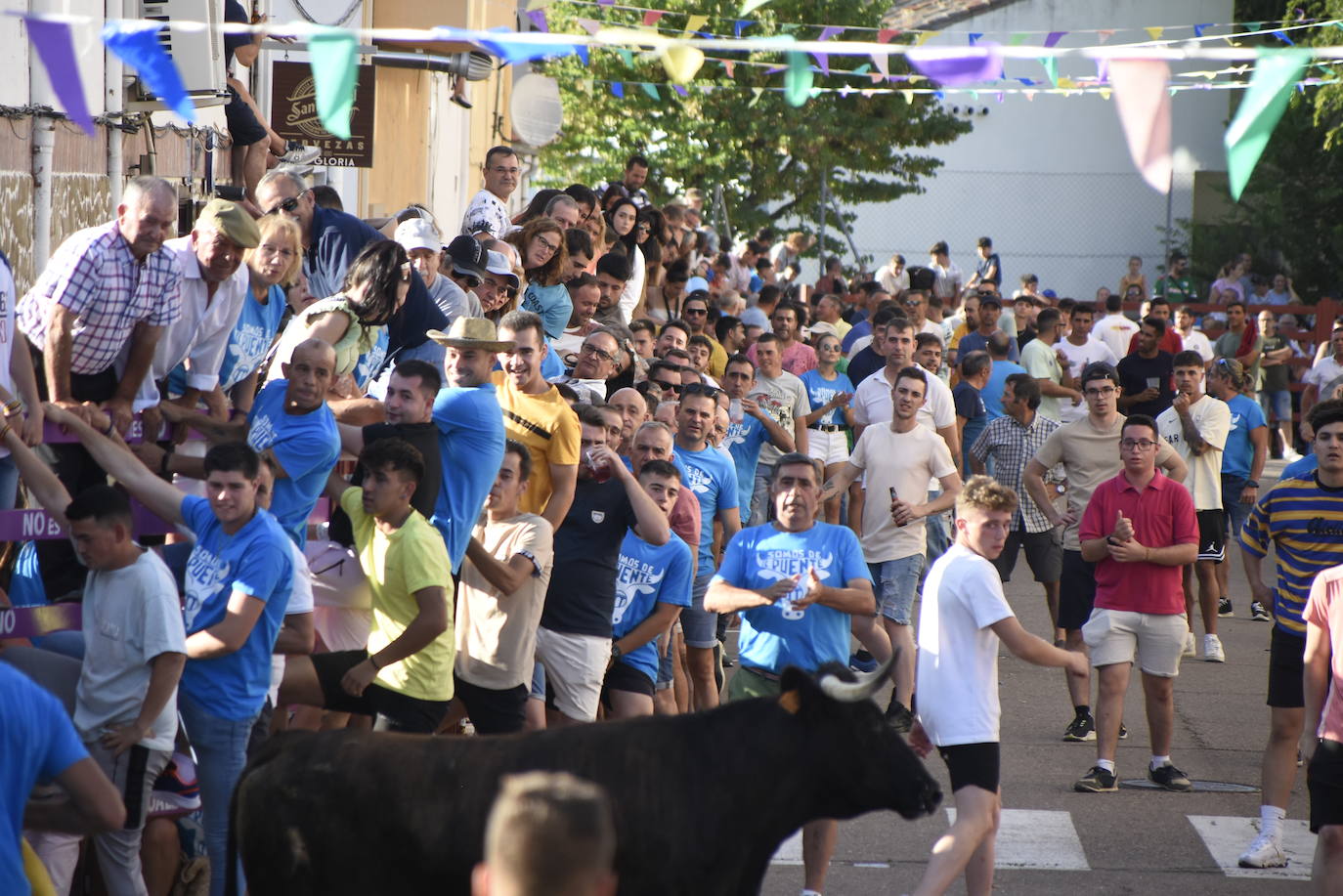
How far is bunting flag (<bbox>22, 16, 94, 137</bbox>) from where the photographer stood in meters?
4.51

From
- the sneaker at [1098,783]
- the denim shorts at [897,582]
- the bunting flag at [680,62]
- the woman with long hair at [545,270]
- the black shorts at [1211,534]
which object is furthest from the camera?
the black shorts at [1211,534]

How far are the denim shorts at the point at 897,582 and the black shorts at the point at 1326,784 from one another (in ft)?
13.3

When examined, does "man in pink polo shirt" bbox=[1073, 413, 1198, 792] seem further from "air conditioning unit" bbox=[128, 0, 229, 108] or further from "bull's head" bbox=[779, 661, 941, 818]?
"air conditioning unit" bbox=[128, 0, 229, 108]

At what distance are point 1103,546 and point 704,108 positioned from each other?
62.4 feet

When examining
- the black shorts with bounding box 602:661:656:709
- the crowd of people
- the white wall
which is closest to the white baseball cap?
the crowd of people

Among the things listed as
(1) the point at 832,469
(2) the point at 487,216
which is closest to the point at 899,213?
(1) the point at 832,469

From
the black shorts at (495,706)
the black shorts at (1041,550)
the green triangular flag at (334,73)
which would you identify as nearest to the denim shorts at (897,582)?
the black shorts at (1041,550)

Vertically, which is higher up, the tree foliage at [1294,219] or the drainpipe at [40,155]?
the tree foliage at [1294,219]

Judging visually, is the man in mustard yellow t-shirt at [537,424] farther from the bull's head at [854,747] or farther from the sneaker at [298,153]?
the sneaker at [298,153]

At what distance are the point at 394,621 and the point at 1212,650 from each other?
789 cm

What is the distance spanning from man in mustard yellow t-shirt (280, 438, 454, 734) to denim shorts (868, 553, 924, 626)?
4562 millimetres

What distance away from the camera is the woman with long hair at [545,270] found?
35.9ft

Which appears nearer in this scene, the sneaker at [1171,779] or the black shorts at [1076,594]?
the sneaker at [1171,779]

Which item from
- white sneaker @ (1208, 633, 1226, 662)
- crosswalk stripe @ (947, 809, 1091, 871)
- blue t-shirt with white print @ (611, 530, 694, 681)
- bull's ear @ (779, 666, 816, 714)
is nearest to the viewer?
bull's ear @ (779, 666, 816, 714)
